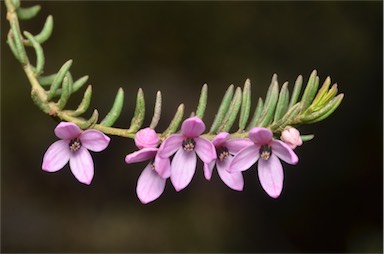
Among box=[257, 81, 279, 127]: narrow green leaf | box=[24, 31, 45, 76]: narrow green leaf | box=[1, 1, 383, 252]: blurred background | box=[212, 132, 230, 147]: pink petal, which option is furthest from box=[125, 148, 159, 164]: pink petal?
box=[1, 1, 383, 252]: blurred background

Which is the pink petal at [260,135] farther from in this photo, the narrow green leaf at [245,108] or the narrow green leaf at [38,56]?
the narrow green leaf at [38,56]

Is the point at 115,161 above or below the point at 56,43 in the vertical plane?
below

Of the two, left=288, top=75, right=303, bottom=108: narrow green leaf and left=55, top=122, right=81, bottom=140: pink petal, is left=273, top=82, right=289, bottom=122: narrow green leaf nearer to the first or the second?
left=288, top=75, right=303, bottom=108: narrow green leaf

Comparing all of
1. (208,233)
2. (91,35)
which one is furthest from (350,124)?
(91,35)

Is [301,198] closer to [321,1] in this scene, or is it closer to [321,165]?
[321,165]

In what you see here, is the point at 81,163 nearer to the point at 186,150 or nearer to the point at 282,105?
the point at 186,150

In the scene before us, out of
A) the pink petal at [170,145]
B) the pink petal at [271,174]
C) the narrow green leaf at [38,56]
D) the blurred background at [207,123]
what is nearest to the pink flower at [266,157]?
the pink petal at [271,174]

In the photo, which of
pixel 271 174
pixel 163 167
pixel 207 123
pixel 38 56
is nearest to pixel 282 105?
pixel 271 174
